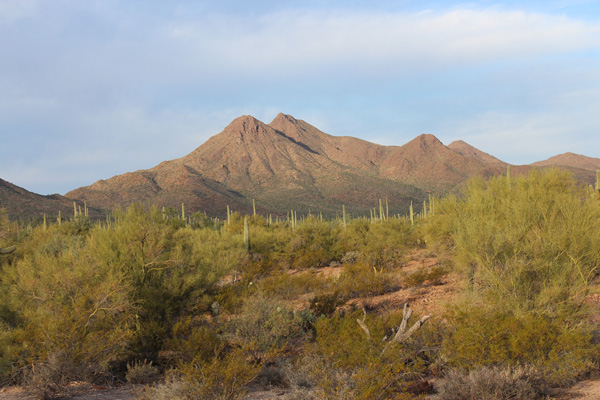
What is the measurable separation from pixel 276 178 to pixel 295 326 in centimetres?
11079

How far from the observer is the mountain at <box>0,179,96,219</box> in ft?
208

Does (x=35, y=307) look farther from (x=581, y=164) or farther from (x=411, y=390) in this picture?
(x=581, y=164)

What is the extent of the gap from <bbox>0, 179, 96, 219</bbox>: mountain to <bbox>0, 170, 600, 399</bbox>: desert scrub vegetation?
59.7 meters

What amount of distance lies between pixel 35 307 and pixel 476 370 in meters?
8.18

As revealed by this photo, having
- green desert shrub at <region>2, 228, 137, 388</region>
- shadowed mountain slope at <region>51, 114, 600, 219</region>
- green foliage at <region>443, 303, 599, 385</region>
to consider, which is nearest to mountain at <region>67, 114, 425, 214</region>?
shadowed mountain slope at <region>51, 114, 600, 219</region>

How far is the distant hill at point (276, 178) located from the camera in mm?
90000

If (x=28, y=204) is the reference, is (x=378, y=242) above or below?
below

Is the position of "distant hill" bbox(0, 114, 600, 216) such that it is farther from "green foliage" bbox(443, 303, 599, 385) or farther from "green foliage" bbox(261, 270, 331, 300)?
"green foliage" bbox(443, 303, 599, 385)

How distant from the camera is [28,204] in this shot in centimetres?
6869

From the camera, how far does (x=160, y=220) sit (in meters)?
13.0

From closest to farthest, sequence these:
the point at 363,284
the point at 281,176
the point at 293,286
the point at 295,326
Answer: the point at 295,326 < the point at 363,284 < the point at 293,286 < the point at 281,176

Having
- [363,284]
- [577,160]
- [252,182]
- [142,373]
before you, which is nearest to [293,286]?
[363,284]

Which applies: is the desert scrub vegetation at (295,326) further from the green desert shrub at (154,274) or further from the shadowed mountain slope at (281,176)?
the shadowed mountain slope at (281,176)

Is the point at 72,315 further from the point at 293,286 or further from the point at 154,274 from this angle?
the point at 293,286
